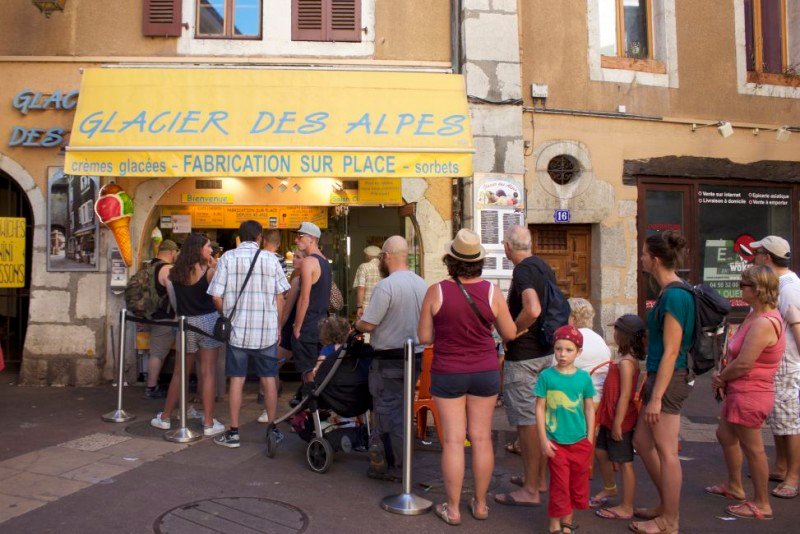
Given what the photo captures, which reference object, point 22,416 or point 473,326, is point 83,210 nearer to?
point 22,416

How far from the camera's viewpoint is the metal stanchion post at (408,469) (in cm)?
447

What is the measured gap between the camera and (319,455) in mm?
5270

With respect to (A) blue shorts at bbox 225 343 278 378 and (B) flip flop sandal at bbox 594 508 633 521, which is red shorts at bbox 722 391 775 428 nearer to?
(B) flip flop sandal at bbox 594 508 633 521

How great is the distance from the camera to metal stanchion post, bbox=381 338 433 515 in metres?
4.47

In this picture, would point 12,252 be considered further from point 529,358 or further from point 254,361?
point 529,358

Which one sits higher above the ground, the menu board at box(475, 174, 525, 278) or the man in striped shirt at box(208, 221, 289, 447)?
the menu board at box(475, 174, 525, 278)

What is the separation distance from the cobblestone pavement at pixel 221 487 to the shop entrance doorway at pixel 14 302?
3.49m

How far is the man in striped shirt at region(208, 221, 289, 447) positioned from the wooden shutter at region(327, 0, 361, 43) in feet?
12.3

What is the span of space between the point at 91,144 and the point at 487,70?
4591mm

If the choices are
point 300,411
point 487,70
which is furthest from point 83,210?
point 487,70

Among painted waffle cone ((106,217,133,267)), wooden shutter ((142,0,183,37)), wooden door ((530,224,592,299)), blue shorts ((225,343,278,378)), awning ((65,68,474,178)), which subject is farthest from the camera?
wooden door ((530,224,592,299))

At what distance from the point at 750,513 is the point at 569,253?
17.2 feet

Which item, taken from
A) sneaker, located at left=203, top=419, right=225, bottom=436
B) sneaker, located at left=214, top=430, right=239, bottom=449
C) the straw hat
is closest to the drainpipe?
the straw hat

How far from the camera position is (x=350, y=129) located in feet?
25.1
